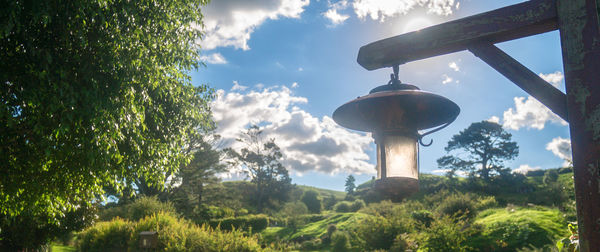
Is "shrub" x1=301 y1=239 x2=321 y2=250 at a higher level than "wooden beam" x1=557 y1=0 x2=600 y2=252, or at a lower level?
lower

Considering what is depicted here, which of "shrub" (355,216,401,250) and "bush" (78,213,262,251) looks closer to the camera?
"bush" (78,213,262,251)

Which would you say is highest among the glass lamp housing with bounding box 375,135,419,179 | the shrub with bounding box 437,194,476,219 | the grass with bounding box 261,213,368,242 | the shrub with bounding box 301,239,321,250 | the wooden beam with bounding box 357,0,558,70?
the wooden beam with bounding box 357,0,558,70

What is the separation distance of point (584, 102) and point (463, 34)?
84 cm

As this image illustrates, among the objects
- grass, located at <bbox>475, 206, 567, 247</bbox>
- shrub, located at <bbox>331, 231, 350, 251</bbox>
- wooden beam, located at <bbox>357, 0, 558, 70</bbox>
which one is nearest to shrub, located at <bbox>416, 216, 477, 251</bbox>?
grass, located at <bbox>475, 206, 567, 247</bbox>

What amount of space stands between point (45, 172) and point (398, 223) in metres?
12.0

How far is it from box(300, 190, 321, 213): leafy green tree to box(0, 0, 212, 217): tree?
38.1 meters

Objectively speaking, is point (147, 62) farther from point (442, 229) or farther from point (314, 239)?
point (314, 239)

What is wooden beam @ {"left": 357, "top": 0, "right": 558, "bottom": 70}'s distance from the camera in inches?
85.8

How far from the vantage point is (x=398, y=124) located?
2514 millimetres

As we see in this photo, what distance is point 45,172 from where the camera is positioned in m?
7.19

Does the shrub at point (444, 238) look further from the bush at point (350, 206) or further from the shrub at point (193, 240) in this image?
the bush at point (350, 206)

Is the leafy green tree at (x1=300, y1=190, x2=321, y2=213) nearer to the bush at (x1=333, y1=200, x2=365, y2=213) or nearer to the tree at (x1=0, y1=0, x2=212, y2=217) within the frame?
the bush at (x1=333, y1=200, x2=365, y2=213)

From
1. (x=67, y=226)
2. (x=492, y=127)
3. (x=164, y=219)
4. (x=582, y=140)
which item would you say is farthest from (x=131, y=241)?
(x=492, y=127)

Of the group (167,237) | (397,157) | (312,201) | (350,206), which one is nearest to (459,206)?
(167,237)
